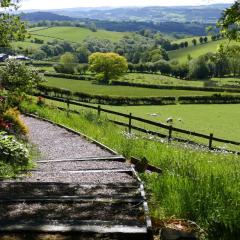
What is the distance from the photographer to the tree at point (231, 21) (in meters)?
8.88

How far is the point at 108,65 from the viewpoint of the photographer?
14400 cm

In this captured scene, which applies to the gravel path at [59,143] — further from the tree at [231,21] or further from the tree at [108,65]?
the tree at [108,65]

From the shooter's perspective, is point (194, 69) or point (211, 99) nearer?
point (211, 99)

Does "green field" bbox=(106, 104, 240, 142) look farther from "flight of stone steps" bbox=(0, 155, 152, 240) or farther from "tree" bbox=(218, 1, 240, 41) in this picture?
"tree" bbox=(218, 1, 240, 41)

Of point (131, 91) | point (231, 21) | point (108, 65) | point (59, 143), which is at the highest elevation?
point (231, 21)

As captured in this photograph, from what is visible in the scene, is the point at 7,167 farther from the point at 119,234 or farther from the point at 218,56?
the point at 119,234

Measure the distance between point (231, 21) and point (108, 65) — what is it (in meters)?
136

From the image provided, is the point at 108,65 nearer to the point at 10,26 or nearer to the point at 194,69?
the point at 194,69

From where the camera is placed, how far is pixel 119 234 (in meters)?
6.15

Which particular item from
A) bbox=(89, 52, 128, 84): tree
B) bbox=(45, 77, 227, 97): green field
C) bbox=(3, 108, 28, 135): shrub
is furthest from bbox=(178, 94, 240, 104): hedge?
bbox=(3, 108, 28, 135): shrub

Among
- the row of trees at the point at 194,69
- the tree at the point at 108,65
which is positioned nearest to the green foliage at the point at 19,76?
the tree at the point at 108,65

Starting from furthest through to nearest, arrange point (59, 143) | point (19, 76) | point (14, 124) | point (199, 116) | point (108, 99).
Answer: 1. point (108, 99)
2. point (199, 116)
3. point (19, 76)
4. point (14, 124)
5. point (59, 143)

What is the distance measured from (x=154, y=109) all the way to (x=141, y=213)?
63.7 meters

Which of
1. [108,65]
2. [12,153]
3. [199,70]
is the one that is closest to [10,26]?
[12,153]
